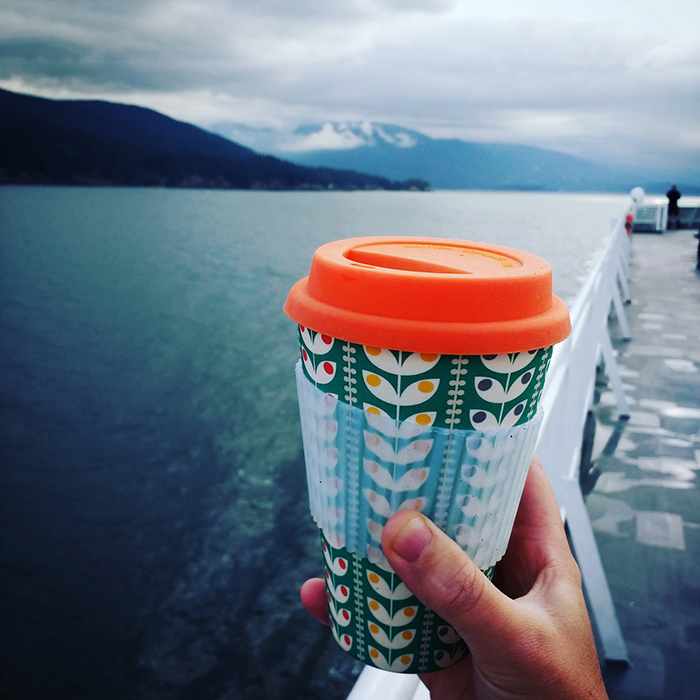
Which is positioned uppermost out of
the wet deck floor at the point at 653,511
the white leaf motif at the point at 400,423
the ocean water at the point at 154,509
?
the white leaf motif at the point at 400,423

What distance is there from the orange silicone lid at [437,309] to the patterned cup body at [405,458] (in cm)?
3

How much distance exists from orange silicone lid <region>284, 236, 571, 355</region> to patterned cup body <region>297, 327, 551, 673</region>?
31 mm

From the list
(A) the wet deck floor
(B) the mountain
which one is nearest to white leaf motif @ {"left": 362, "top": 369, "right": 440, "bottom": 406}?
(A) the wet deck floor

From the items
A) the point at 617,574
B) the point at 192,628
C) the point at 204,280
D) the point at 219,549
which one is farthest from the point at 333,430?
the point at 204,280

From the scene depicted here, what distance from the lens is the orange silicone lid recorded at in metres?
0.70

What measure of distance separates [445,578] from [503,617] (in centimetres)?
12

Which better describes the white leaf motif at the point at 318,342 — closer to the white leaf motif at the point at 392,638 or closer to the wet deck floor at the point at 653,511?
the white leaf motif at the point at 392,638

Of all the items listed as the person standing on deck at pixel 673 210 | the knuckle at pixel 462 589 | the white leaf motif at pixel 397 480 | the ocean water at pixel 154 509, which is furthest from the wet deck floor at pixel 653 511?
the person standing on deck at pixel 673 210

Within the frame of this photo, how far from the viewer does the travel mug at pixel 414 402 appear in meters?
0.71

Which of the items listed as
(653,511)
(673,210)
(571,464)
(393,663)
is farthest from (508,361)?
(673,210)

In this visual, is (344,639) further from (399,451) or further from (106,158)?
(106,158)

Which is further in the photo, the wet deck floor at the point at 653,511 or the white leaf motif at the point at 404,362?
the wet deck floor at the point at 653,511

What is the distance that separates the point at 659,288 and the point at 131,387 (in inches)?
493

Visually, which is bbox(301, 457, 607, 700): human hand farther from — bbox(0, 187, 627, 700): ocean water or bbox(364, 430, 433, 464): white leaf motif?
bbox(0, 187, 627, 700): ocean water
